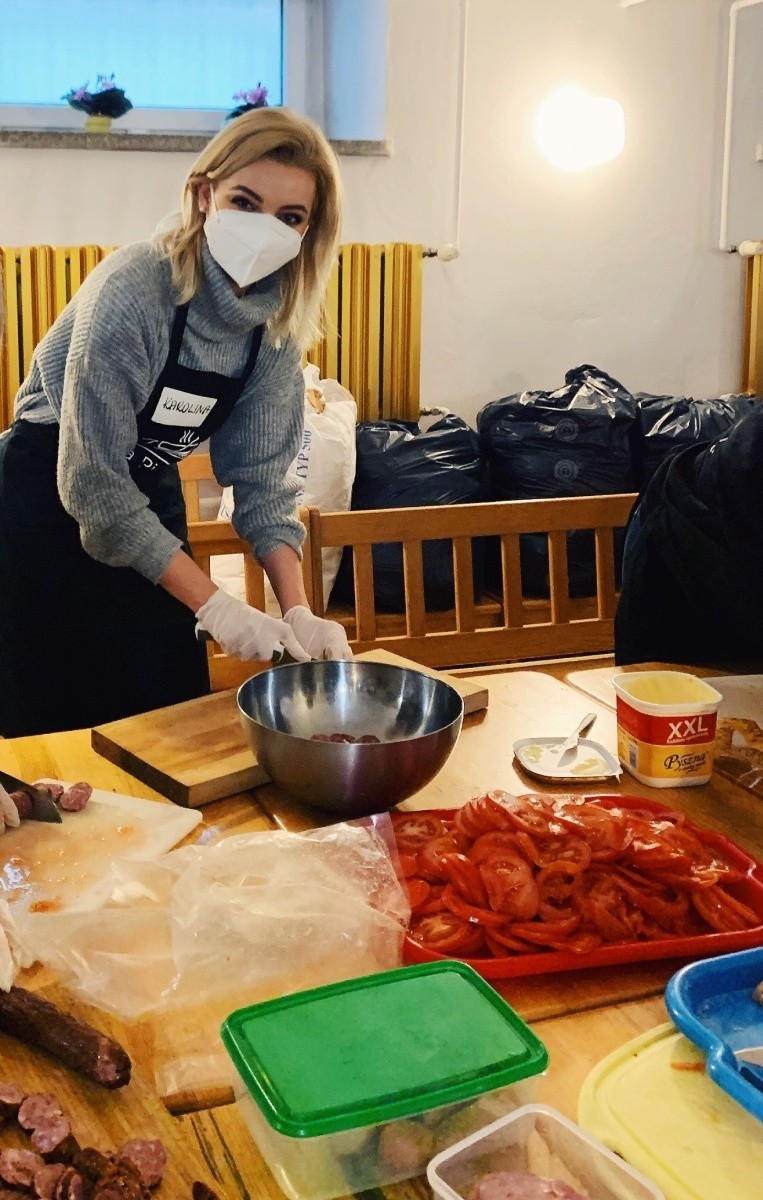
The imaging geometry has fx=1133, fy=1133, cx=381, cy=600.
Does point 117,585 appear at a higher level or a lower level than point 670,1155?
higher

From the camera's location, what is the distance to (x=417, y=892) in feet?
3.59

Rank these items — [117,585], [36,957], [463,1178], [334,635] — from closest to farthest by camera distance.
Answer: [463,1178], [36,957], [334,635], [117,585]

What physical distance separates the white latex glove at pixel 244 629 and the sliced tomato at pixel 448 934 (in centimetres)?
72

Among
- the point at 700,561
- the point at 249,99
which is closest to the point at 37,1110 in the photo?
the point at 700,561

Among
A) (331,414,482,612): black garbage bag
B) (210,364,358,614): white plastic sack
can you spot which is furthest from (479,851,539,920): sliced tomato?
(331,414,482,612): black garbage bag

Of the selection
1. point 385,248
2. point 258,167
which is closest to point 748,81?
point 385,248

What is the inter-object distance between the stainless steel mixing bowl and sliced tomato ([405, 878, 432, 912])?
18 cm

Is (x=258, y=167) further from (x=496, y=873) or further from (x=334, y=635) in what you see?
(x=496, y=873)

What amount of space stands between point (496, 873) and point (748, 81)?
4.02 m

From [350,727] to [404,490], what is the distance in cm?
210

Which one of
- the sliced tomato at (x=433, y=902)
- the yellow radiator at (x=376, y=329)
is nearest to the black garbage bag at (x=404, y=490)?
the yellow radiator at (x=376, y=329)

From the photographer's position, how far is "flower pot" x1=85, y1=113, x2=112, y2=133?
11.7 ft

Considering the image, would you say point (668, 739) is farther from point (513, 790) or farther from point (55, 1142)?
point (55, 1142)

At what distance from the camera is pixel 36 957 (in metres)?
0.99
